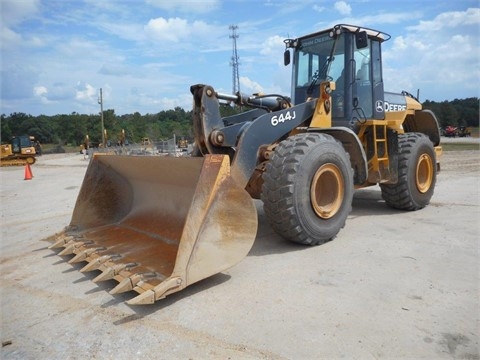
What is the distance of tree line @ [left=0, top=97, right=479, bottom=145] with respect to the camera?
57.7 meters

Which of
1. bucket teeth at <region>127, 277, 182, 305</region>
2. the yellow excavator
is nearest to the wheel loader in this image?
bucket teeth at <region>127, 277, 182, 305</region>

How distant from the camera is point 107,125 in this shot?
6284 cm

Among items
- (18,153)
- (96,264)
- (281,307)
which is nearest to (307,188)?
(281,307)

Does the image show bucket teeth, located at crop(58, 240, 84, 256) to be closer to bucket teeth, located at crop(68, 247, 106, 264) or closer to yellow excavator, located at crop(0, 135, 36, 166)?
bucket teeth, located at crop(68, 247, 106, 264)

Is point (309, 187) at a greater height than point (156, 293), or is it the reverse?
point (309, 187)

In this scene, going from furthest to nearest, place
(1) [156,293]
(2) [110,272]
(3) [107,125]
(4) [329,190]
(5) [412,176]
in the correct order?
(3) [107,125] → (5) [412,176] → (4) [329,190] → (2) [110,272] → (1) [156,293]

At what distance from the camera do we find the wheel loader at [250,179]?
333 cm

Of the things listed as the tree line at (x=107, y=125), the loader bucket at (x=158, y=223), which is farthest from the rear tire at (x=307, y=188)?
the tree line at (x=107, y=125)

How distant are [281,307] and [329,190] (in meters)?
2.11

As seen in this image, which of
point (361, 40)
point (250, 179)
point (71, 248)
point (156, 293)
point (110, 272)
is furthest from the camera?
point (361, 40)

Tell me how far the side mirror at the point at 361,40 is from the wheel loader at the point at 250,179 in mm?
18

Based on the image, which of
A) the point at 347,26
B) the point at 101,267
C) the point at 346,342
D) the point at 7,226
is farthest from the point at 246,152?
the point at 7,226

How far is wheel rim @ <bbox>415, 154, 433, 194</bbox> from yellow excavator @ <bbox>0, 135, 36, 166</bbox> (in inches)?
1130

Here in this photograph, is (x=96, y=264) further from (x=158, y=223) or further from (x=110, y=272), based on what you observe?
(x=158, y=223)
